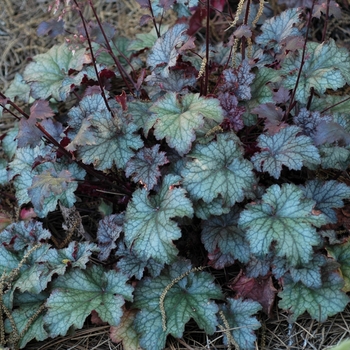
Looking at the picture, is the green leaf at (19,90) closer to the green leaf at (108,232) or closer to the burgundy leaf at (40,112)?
the burgundy leaf at (40,112)

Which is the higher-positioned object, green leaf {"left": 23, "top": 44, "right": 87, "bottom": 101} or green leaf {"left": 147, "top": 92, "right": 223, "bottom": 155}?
green leaf {"left": 147, "top": 92, "right": 223, "bottom": 155}

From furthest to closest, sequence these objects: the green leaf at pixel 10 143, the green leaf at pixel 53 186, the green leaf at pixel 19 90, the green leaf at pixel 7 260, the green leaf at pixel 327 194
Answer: the green leaf at pixel 19 90
the green leaf at pixel 10 143
the green leaf at pixel 7 260
the green leaf at pixel 327 194
the green leaf at pixel 53 186

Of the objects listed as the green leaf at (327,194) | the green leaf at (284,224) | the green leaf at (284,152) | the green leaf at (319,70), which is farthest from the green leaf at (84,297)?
the green leaf at (319,70)

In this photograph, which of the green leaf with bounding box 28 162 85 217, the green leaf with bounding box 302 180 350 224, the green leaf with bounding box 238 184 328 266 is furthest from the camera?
the green leaf with bounding box 302 180 350 224

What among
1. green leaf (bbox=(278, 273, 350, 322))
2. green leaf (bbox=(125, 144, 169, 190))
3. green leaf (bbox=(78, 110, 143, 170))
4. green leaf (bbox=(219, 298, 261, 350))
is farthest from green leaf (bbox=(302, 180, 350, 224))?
green leaf (bbox=(78, 110, 143, 170))

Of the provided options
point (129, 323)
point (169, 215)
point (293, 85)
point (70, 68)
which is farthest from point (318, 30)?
point (129, 323)

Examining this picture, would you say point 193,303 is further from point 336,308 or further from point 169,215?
point 336,308

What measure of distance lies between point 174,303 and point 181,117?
751 mm

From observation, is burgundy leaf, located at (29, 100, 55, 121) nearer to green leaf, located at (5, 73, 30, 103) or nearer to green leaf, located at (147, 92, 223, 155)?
green leaf, located at (147, 92, 223, 155)

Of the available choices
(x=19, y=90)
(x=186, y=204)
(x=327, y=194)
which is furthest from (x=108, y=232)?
(x=19, y=90)

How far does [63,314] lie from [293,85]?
1.37 meters

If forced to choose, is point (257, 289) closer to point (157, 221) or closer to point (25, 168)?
point (157, 221)

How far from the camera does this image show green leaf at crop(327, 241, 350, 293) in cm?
220

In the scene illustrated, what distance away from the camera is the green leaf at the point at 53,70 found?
2.77 metres
